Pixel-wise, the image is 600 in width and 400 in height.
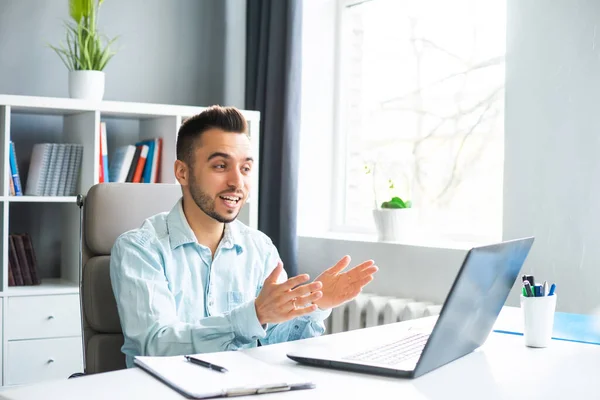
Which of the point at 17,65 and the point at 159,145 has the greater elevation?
the point at 17,65

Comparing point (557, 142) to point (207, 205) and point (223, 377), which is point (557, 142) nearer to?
point (207, 205)

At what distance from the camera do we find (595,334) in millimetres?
1561

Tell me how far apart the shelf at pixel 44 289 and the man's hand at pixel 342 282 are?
1.61 m

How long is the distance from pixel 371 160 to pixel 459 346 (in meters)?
2.13

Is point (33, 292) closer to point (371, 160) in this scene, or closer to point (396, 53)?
point (371, 160)

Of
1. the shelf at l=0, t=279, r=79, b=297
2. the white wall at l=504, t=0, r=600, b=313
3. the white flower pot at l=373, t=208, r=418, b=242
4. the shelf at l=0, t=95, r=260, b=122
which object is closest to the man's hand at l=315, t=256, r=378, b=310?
the white wall at l=504, t=0, r=600, b=313

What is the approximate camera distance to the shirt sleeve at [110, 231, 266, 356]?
58.0 inches

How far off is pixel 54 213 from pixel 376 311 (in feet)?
4.66

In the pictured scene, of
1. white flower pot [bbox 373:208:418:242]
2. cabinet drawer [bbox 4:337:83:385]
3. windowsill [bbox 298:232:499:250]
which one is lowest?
cabinet drawer [bbox 4:337:83:385]

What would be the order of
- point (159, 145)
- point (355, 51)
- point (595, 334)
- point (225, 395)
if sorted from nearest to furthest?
point (225, 395)
point (595, 334)
point (159, 145)
point (355, 51)

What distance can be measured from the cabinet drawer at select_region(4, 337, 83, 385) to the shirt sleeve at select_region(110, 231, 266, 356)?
126 centimetres

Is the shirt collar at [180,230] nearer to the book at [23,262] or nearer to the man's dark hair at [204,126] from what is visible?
the man's dark hair at [204,126]

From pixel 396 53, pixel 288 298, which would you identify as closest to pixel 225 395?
pixel 288 298

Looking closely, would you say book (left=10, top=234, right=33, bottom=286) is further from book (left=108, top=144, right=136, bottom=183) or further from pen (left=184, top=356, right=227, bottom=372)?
pen (left=184, top=356, right=227, bottom=372)
